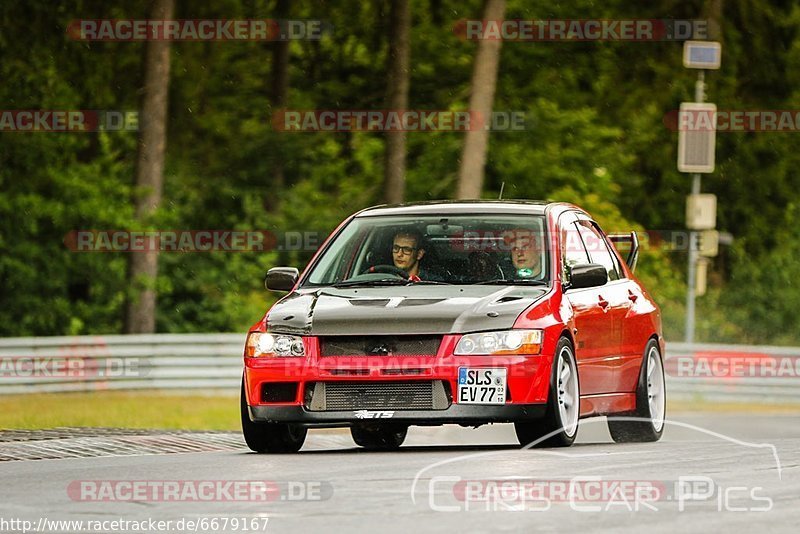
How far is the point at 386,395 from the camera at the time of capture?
11.8 m

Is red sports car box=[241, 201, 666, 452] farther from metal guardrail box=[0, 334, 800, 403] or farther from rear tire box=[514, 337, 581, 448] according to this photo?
metal guardrail box=[0, 334, 800, 403]

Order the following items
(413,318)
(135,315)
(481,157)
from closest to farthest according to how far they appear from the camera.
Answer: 1. (413,318)
2. (481,157)
3. (135,315)

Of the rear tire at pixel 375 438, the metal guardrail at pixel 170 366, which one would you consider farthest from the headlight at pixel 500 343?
the metal guardrail at pixel 170 366

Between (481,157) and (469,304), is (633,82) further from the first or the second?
(469,304)

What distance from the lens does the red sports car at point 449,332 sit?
11797 mm

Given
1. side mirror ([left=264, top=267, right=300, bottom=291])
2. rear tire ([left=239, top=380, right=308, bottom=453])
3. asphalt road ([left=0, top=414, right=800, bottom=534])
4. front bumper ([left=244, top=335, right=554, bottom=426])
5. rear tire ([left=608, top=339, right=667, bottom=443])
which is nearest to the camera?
A: asphalt road ([left=0, top=414, right=800, bottom=534])

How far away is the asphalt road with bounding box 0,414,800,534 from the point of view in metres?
8.34

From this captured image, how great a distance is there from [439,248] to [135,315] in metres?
23.0

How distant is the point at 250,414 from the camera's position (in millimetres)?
12352

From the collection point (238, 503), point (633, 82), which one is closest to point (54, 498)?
point (238, 503)

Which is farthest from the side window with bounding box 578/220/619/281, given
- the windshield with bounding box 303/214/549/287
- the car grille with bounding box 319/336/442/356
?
the car grille with bounding box 319/336/442/356

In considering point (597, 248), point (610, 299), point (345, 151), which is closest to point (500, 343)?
point (610, 299)

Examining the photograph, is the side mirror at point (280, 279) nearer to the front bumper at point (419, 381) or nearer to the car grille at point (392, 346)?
the front bumper at point (419, 381)

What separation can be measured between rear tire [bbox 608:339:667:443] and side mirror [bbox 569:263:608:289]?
165cm
